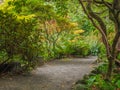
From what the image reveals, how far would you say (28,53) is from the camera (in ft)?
37.9

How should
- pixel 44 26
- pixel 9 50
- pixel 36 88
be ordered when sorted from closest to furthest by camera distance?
pixel 36 88 → pixel 9 50 → pixel 44 26

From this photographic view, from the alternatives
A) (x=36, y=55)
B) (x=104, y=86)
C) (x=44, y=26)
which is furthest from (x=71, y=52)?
(x=104, y=86)

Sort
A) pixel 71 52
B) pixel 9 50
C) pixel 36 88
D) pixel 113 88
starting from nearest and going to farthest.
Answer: pixel 113 88
pixel 36 88
pixel 9 50
pixel 71 52

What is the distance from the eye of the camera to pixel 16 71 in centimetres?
1160

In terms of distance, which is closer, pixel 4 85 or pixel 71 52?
pixel 4 85

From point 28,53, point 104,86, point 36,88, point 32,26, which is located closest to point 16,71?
point 28,53

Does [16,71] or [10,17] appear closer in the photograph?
[10,17]

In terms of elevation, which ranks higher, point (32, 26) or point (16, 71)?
point (32, 26)

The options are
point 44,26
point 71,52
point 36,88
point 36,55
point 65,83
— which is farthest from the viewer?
point 71,52

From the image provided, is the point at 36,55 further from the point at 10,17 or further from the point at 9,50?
the point at 10,17

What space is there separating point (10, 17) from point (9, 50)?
1.23 metres

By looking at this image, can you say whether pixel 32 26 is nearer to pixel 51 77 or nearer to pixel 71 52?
pixel 51 77

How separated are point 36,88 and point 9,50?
8.25 ft

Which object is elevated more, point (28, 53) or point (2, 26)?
point (2, 26)
